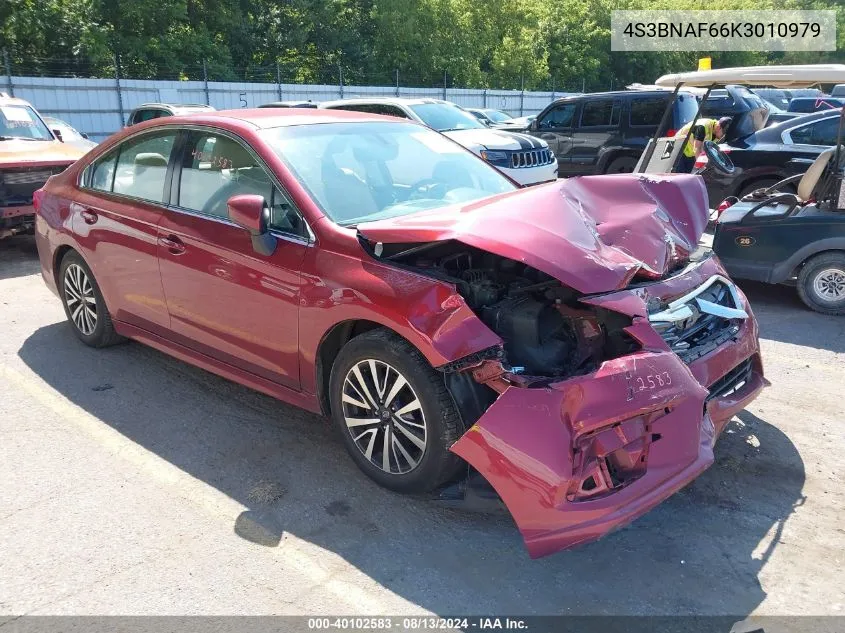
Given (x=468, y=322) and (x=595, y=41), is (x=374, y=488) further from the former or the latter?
(x=595, y=41)

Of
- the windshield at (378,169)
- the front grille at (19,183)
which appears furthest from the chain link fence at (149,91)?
the windshield at (378,169)

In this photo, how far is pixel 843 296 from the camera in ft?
20.3

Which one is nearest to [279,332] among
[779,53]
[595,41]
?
[595,41]

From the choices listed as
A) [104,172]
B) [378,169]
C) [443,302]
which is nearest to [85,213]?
[104,172]

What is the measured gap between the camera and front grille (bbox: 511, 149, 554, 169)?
10602 millimetres

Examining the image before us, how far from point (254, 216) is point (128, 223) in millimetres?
1532

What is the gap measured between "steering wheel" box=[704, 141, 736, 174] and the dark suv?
8.98 feet

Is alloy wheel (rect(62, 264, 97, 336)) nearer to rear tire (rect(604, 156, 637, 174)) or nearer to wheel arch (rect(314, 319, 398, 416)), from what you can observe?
wheel arch (rect(314, 319, 398, 416))

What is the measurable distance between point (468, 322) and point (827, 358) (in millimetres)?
3643

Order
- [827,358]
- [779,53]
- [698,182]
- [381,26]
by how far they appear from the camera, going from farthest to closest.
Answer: [779,53], [381,26], [827,358], [698,182]

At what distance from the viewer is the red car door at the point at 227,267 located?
12.1ft

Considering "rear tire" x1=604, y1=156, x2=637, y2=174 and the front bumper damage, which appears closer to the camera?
the front bumper damage

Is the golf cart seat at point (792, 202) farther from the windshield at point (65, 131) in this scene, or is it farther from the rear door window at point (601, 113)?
the windshield at point (65, 131)

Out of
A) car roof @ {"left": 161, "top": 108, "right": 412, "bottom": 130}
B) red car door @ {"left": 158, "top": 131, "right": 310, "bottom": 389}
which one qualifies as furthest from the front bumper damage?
car roof @ {"left": 161, "top": 108, "right": 412, "bottom": 130}
